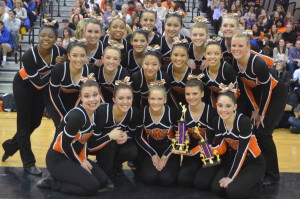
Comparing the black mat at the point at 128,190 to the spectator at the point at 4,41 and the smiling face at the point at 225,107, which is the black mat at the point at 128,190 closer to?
the smiling face at the point at 225,107

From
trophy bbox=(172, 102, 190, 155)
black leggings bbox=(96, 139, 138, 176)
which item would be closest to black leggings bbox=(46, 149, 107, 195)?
black leggings bbox=(96, 139, 138, 176)

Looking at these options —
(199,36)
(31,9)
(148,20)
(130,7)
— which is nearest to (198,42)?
(199,36)

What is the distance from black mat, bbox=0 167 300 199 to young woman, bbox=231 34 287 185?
0.62ft

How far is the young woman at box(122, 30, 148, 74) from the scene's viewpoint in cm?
455

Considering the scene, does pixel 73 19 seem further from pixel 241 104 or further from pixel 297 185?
pixel 297 185

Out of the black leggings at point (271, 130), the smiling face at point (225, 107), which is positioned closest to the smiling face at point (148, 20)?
the smiling face at point (225, 107)

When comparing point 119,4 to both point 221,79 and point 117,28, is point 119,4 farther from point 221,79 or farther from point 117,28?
point 221,79

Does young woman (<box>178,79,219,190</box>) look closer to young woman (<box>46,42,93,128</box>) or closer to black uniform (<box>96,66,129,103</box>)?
black uniform (<box>96,66,129,103</box>)

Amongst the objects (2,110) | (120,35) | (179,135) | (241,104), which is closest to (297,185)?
(241,104)

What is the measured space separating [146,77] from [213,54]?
666mm

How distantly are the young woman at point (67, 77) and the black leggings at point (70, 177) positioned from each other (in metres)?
0.44

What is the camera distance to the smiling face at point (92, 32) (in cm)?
446

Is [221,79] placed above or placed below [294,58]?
above

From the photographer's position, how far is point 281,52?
9016 mm
